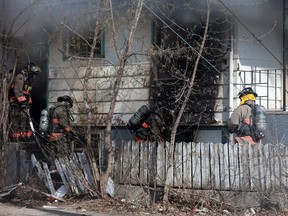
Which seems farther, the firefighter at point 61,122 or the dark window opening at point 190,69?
the firefighter at point 61,122

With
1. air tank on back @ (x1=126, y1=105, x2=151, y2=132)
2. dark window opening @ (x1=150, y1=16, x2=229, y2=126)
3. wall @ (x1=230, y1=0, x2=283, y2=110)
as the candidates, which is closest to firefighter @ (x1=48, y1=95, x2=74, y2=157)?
air tank on back @ (x1=126, y1=105, x2=151, y2=132)

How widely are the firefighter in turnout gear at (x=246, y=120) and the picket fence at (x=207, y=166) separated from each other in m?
0.65

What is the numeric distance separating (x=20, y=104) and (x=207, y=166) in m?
4.17

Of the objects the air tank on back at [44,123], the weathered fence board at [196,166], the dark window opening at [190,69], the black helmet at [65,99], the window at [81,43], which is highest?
the window at [81,43]

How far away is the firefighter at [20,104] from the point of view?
34.2ft

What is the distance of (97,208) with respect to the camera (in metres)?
8.24

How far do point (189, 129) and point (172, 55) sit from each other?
1.65 meters

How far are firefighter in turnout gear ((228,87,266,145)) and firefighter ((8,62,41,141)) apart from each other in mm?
4178

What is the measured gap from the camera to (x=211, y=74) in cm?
964

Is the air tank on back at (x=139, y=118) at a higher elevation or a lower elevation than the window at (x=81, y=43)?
lower

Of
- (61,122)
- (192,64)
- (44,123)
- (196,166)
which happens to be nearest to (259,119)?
(196,166)

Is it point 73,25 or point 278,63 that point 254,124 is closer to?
point 278,63

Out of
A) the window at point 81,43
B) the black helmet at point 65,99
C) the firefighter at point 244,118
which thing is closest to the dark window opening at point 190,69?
the firefighter at point 244,118

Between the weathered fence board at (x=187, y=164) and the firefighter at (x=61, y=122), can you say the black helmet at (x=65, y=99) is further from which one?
the weathered fence board at (x=187, y=164)
